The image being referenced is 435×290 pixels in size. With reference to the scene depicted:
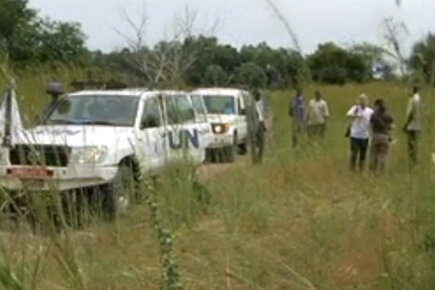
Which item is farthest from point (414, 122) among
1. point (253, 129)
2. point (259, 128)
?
point (259, 128)

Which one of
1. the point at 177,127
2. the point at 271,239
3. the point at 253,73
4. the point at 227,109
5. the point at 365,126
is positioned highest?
the point at 253,73

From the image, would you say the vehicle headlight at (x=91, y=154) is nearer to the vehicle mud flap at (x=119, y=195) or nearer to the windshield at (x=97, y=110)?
the vehicle mud flap at (x=119, y=195)

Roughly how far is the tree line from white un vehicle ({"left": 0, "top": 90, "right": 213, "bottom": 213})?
0.84 feet

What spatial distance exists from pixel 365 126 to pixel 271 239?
25.3ft

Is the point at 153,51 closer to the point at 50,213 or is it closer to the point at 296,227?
the point at 296,227

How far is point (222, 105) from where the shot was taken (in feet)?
64.3

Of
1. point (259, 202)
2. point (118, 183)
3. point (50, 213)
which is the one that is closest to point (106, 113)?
point (118, 183)

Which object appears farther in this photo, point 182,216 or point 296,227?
point 182,216

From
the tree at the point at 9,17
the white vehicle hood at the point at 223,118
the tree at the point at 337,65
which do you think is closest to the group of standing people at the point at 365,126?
the tree at the point at 337,65

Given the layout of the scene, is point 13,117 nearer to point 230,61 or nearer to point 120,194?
point 120,194

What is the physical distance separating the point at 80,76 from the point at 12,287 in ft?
31.3

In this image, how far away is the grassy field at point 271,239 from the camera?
11.1ft

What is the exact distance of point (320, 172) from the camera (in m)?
6.57

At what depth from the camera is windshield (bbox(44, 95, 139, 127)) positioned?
32.5ft
